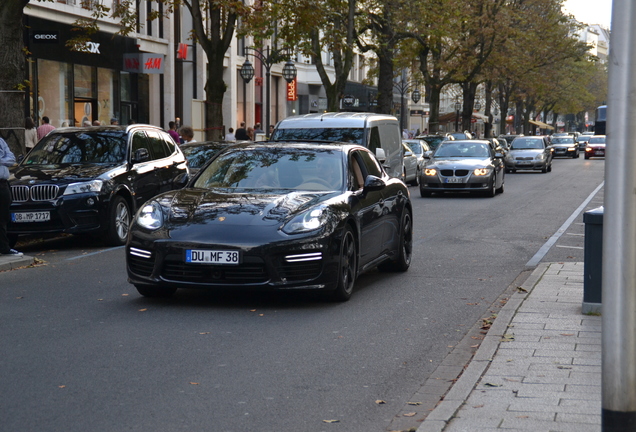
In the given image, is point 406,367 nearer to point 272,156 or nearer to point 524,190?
point 272,156

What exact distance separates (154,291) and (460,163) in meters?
17.7

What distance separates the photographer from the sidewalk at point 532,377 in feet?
16.5

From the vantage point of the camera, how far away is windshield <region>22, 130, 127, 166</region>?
1478 centimetres

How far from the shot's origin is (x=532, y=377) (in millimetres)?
6020

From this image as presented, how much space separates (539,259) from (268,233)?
215 inches

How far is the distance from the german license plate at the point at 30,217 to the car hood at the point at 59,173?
47cm

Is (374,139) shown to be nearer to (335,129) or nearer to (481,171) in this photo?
(335,129)

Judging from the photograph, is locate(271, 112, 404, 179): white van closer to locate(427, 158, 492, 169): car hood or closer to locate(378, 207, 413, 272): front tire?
locate(378, 207, 413, 272): front tire

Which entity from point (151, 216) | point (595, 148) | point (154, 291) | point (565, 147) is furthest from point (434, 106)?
point (151, 216)

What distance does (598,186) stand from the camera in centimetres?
3186

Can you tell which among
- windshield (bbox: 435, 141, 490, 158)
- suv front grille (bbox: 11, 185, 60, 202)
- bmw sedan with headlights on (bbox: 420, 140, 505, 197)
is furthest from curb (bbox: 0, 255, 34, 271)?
windshield (bbox: 435, 141, 490, 158)

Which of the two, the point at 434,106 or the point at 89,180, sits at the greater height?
the point at 434,106

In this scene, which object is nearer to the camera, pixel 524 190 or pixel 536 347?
pixel 536 347

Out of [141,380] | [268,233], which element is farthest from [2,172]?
[141,380]
